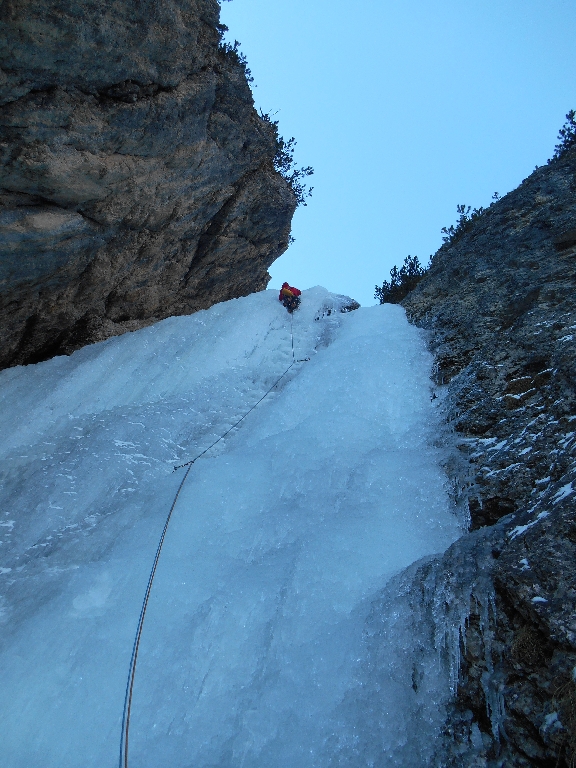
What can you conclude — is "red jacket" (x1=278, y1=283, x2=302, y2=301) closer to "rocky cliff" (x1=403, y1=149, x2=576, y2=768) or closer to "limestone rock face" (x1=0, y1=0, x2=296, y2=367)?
"limestone rock face" (x1=0, y1=0, x2=296, y2=367)

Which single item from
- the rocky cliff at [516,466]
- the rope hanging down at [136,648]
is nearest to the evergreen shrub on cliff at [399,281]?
the rocky cliff at [516,466]

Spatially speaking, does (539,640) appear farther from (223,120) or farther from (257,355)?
(223,120)

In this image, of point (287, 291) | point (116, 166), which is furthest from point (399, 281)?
point (116, 166)

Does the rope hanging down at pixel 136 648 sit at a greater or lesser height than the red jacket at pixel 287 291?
lesser

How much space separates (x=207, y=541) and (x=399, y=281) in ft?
39.6

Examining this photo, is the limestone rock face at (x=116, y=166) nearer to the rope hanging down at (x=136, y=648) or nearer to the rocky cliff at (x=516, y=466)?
the rope hanging down at (x=136, y=648)

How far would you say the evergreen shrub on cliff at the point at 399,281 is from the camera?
606 inches

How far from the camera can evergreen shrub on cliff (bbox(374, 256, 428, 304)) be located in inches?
606

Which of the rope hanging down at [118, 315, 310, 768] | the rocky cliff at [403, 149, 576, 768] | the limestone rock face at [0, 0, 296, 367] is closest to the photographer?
the rocky cliff at [403, 149, 576, 768]

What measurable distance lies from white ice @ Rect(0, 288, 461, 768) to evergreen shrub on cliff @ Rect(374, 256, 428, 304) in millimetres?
5808

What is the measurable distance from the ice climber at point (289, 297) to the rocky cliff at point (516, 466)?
2.68 metres

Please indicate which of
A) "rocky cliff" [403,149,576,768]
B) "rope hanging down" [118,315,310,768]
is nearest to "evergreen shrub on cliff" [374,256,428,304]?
"rocky cliff" [403,149,576,768]

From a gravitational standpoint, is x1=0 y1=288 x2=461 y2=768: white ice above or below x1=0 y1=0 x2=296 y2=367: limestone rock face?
below

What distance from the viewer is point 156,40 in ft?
22.6
